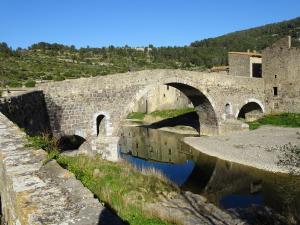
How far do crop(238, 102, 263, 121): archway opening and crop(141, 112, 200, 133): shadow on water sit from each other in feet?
14.1


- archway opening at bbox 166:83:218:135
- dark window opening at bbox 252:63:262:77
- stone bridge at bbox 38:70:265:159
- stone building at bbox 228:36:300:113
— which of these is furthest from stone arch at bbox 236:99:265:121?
stone bridge at bbox 38:70:265:159

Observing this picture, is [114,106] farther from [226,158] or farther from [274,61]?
[274,61]

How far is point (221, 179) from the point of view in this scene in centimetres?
1620

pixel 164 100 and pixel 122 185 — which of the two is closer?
pixel 122 185

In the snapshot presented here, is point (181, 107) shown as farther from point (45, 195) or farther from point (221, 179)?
point (45, 195)

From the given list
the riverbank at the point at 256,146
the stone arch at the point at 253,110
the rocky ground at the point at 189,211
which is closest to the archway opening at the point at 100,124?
the riverbank at the point at 256,146

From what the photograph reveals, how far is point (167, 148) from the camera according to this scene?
2541cm

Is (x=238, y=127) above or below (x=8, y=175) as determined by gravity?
below

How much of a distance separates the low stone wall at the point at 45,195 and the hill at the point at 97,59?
24976mm

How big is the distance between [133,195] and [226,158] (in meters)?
10.1

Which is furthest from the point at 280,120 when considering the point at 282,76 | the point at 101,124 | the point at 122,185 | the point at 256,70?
the point at 122,185

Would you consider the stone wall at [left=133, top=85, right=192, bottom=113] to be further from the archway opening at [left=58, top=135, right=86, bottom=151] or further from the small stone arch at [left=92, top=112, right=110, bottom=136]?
the archway opening at [left=58, top=135, right=86, bottom=151]

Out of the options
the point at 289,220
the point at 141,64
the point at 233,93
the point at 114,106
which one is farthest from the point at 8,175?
the point at 141,64

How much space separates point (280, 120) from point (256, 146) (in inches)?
336
